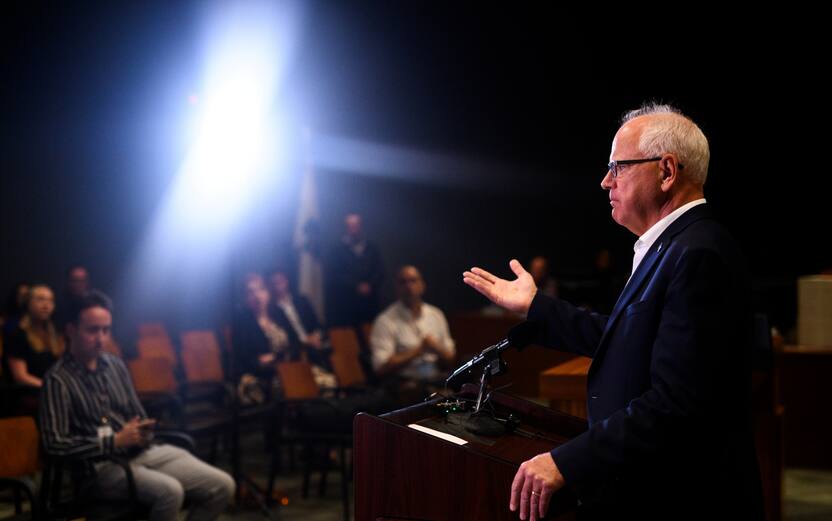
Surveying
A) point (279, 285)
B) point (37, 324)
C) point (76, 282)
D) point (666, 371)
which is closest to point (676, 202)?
point (666, 371)

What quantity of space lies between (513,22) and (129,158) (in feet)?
16.7

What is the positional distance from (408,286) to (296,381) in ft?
3.93

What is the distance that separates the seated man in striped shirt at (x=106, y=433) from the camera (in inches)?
134

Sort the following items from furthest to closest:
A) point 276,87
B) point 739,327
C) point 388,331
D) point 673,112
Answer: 1. point 276,87
2. point 388,331
3. point 673,112
4. point 739,327

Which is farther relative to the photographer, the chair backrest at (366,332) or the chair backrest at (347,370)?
the chair backrest at (366,332)

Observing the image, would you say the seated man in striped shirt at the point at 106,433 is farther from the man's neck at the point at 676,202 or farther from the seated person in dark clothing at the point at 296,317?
the seated person in dark clothing at the point at 296,317

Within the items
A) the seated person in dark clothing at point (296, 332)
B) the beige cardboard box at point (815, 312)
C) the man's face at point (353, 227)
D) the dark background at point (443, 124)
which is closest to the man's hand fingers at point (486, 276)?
the beige cardboard box at point (815, 312)

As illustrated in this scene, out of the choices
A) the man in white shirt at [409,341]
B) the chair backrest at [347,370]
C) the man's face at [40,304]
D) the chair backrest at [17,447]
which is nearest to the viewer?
the chair backrest at [17,447]

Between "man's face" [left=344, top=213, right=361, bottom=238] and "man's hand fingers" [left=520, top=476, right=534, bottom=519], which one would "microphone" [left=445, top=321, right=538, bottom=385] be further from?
"man's face" [left=344, top=213, right=361, bottom=238]

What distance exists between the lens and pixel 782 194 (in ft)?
35.7

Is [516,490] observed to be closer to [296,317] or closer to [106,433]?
[106,433]

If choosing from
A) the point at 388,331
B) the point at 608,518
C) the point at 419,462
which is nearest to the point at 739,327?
the point at 608,518

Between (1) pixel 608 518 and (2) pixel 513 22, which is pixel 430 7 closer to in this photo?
(2) pixel 513 22

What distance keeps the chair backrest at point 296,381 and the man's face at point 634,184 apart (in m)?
3.52
